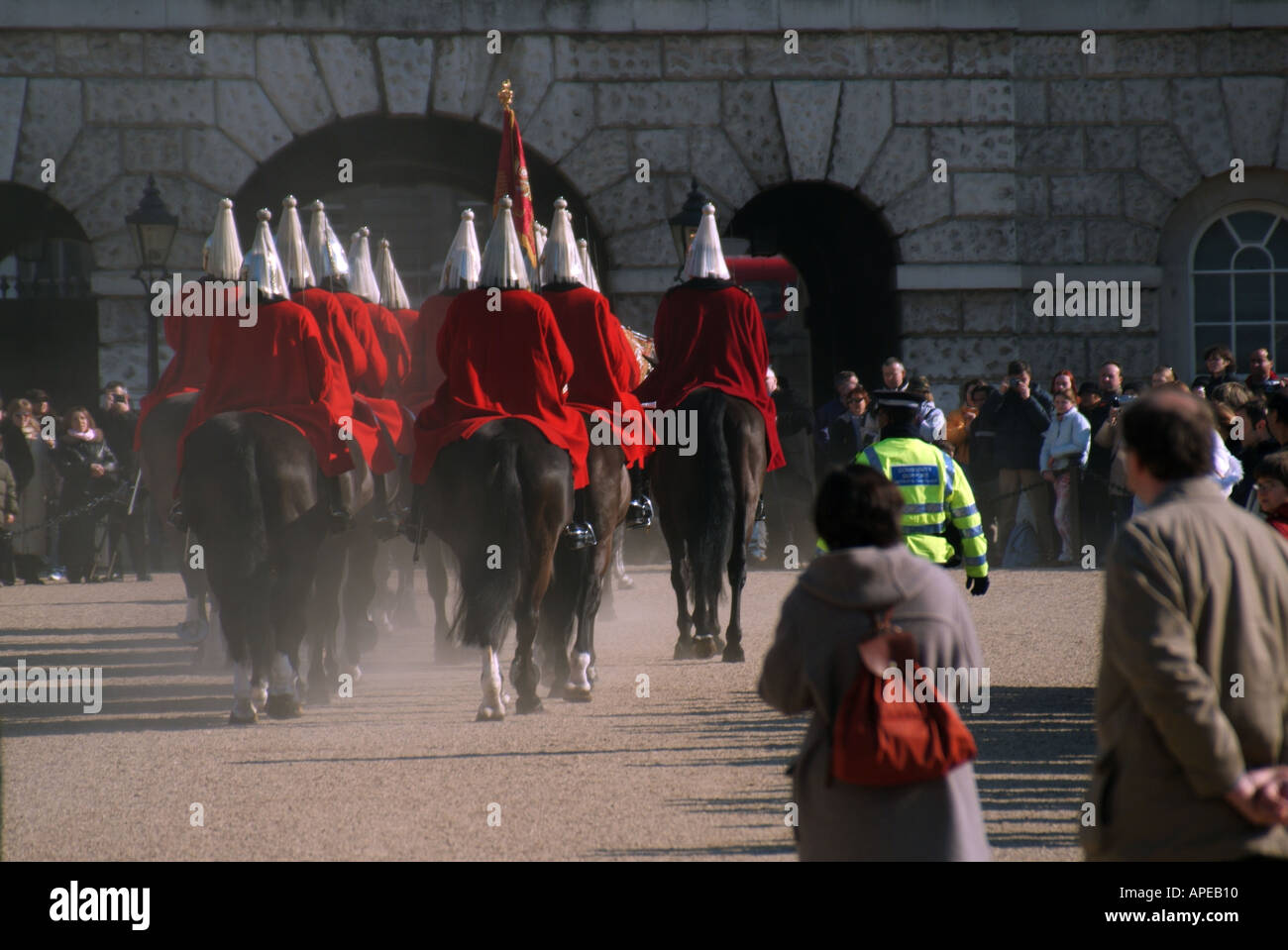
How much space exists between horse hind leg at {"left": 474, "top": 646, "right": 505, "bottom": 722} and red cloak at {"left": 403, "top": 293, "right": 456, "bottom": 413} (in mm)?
3664

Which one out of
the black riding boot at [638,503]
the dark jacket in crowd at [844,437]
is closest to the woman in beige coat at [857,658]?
the black riding boot at [638,503]

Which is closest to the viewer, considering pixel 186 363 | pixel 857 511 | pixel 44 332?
pixel 857 511

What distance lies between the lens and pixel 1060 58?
725 inches

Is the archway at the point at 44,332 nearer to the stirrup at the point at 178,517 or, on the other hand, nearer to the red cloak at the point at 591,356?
the stirrup at the point at 178,517

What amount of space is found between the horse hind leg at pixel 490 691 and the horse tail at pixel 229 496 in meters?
1.20

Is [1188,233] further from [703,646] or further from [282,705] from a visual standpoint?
[282,705]

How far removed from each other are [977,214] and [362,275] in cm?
819

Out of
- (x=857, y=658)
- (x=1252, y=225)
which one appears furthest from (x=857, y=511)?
(x=1252, y=225)

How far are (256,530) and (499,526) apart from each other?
119cm

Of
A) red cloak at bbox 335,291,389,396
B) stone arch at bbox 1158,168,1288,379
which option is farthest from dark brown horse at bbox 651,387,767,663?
stone arch at bbox 1158,168,1288,379

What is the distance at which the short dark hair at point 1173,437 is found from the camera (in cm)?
387

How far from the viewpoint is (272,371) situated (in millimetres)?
9094

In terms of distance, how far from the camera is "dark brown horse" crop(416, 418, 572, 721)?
8.41m
